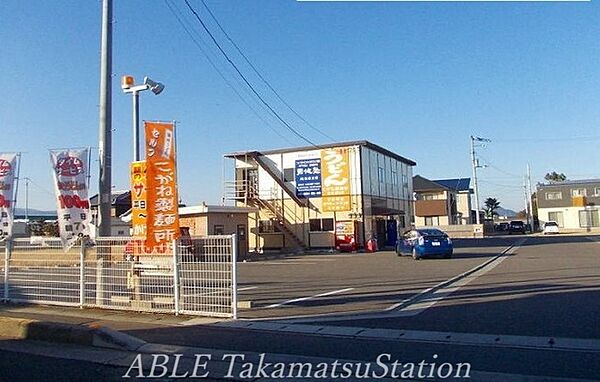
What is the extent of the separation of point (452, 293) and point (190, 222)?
19902mm

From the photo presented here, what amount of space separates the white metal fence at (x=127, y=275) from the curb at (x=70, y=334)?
2.05 meters

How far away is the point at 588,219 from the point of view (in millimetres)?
65375

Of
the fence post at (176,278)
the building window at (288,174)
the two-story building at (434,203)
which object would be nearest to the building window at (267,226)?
the building window at (288,174)

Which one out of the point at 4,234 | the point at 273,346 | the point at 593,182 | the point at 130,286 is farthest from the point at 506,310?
the point at 593,182

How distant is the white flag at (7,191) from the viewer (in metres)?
12.0

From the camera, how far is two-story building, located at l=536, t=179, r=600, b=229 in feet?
215

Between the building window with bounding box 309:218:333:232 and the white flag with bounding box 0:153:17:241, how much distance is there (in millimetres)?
24519

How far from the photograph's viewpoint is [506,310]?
957 cm

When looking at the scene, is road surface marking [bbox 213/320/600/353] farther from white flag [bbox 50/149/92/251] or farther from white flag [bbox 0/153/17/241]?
white flag [bbox 0/153/17/241]

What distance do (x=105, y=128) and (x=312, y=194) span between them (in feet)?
81.1

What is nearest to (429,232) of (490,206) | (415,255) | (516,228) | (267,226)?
(415,255)

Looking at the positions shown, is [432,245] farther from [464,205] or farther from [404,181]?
[464,205]

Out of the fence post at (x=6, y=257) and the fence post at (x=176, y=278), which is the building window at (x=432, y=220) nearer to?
the fence post at (x=6, y=257)

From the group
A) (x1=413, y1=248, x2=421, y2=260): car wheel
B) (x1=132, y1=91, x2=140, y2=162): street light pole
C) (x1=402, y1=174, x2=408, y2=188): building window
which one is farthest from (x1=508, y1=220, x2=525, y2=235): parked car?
(x1=132, y1=91, x2=140, y2=162): street light pole
